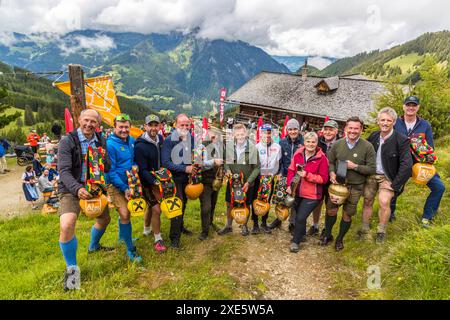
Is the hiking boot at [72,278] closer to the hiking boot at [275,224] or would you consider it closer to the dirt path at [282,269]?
the dirt path at [282,269]

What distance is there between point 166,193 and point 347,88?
33.4m

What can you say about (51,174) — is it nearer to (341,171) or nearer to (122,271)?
(122,271)

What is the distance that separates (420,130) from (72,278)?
6.10 m

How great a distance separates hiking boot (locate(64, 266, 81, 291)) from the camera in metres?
3.67

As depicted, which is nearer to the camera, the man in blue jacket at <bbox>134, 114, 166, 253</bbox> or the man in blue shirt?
the man in blue shirt

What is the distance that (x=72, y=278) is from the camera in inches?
146

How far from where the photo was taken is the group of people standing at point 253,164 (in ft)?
14.0

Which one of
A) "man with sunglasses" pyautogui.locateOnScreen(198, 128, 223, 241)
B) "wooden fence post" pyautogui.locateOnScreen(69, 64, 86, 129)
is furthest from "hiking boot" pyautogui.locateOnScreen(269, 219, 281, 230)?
"wooden fence post" pyautogui.locateOnScreen(69, 64, 86, 129)

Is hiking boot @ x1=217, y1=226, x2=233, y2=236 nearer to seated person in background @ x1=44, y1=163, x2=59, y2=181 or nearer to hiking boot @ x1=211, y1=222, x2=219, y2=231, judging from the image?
hiking boot @ x1=211, y1=222, x2=219, y2=231

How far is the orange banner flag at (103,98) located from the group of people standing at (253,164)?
359 centimetres

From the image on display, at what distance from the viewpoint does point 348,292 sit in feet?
12.5

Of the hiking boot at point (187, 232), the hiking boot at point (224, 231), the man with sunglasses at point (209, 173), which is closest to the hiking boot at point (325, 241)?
the hiking boot at point (224, 231)

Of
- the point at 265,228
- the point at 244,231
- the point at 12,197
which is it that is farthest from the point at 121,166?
the point at 12,197
